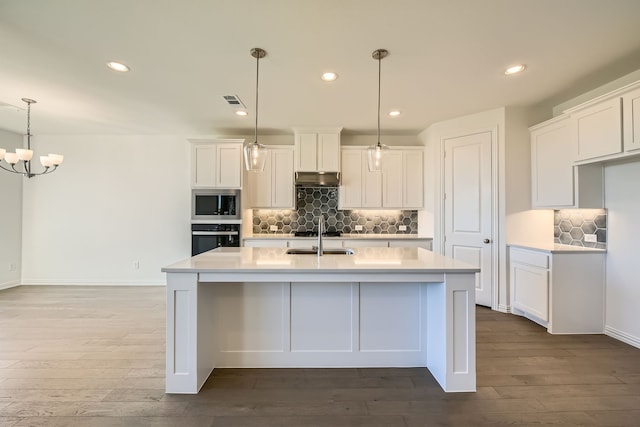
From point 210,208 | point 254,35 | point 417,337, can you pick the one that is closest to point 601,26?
point 254,35

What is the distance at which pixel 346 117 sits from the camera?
3980 mm

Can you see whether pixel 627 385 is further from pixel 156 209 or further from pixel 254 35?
pixel 156 209

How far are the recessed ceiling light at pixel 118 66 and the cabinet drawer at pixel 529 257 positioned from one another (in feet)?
14.7

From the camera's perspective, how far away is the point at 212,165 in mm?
4305

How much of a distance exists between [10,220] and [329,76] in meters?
5.58

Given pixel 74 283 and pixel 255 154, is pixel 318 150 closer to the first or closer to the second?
pixel 255 154

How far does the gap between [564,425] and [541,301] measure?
67.1 inches

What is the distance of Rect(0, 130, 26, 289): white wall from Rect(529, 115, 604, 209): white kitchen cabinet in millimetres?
7633

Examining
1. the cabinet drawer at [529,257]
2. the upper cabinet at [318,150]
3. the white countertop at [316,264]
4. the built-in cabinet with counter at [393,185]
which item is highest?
the upper cabinet at [318,150]

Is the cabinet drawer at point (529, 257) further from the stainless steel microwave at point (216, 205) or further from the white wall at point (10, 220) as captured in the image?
the white wall at point (10, 220)

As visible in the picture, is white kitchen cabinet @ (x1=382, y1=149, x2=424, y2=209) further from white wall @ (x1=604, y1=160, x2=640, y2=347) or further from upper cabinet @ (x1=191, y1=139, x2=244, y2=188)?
upper cabinet @ (x1=191, y1=139, x2=244, y2=188)

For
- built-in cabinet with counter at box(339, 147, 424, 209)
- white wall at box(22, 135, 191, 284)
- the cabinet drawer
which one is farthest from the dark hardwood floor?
built-in cabinet with counter at box(339, 147, 424, 209)

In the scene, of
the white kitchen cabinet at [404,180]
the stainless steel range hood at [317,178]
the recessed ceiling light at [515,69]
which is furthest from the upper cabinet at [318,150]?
the recessed ceiling light at [515,69]

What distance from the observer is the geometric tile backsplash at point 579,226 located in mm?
3020
